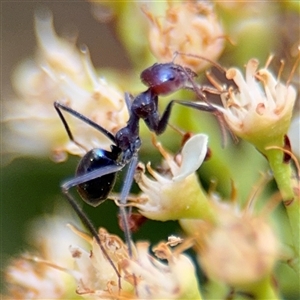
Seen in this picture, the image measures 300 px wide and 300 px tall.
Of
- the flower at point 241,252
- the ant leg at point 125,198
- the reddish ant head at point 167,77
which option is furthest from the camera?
the reddish ant head at point 167,77

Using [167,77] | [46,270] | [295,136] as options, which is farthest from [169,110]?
[46,270]

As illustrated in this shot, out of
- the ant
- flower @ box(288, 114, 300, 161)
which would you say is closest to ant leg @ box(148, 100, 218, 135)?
the ant

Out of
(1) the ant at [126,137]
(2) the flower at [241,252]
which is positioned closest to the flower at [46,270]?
(1) the ant at [126,137]

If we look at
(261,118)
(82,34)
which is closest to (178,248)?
(261,118)

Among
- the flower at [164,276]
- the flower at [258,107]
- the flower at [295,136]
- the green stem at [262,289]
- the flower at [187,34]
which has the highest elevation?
the flower at [187,34]

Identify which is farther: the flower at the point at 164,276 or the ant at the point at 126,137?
the ant at the point at 126,137

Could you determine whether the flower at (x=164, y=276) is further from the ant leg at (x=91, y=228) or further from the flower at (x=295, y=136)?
the flower at (x=295, y=136)
